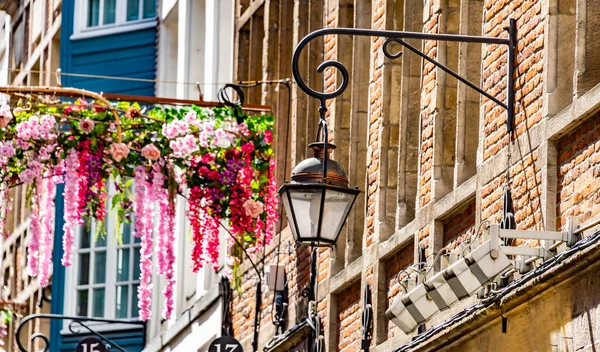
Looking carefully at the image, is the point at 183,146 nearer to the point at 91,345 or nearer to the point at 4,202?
the point at 4,202

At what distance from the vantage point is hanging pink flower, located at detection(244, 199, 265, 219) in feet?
67.2

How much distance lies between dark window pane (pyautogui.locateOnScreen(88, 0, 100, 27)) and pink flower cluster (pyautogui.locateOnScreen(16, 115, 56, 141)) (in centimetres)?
1510

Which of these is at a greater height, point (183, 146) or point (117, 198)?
point (183, 146)

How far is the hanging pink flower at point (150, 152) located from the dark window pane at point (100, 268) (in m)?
13.7

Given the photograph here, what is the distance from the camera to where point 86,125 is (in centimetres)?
1942

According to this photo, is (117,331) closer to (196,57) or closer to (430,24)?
(196,57)

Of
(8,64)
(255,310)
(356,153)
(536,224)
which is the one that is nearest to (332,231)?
(536,224)

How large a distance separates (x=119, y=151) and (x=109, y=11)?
15.2 meters

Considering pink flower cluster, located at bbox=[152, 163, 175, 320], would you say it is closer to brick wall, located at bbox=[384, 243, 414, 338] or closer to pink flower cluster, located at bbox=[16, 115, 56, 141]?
pink flower cluster, located at bbox=[16, 115, 56, 141]

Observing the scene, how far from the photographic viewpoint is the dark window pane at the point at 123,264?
1288 inches

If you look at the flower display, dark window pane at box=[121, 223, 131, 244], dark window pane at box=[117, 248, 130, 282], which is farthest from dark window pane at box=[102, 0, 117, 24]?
the flower display

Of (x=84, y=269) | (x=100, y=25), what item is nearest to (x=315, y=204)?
(x=84, y=269)

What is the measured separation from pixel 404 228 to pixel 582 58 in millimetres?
3890

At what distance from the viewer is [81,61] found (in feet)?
112
